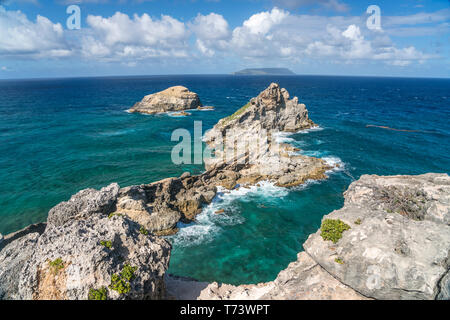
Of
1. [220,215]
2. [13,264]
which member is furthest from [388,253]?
[13,264]

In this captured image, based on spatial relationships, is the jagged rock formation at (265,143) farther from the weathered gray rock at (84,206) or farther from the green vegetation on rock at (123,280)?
the green vegetation on rock at (123,280)

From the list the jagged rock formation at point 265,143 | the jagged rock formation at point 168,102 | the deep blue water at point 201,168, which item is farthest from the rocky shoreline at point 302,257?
the jagged rock formation at point 168,102

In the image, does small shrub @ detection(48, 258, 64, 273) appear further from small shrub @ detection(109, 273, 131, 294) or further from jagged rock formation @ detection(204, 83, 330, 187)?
jagged rock formation @ detection(204, 83, 330, 187)

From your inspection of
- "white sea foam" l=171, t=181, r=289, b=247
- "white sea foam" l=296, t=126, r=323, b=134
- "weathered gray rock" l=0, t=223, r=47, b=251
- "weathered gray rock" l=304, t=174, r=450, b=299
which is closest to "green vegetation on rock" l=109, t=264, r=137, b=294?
"weathered gray rock" l=304, t=174, r=450, b=299

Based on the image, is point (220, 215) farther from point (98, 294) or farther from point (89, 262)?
point (98, 294)
